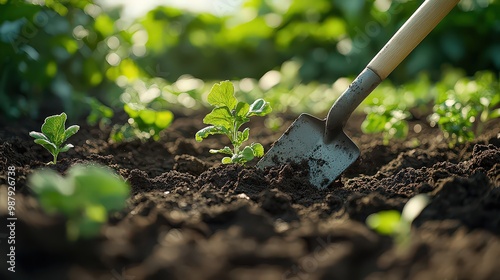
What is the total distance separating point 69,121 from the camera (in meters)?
3.61

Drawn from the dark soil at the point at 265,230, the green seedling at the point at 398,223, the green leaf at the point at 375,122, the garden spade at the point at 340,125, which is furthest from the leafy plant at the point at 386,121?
the green seedling at the point at 398,223

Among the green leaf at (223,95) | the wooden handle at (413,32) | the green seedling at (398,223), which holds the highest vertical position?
the green leaf at (223,95)

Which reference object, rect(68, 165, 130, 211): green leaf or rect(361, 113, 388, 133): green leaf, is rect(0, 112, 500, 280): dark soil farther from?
rect(361, 113, 388, 133): green leaf

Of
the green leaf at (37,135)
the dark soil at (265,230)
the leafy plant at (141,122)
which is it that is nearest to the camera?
the dark soil at (265,230)

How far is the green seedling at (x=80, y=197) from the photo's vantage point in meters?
1.22

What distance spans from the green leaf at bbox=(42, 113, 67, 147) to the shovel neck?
1.04 metres

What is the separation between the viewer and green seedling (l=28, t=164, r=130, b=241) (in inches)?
47.9

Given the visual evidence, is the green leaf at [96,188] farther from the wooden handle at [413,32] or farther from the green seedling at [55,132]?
the wooden handle at [413,32]

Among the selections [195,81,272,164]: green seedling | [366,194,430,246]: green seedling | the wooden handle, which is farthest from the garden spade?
[366,194,430,246]: green seedling

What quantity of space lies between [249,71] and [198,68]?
66 cm

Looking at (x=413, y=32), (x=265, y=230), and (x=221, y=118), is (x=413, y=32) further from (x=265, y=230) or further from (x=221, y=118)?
(x=265, y=230)

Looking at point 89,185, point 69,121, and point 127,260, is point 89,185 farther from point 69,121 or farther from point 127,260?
point 69,121

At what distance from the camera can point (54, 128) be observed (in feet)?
7.00

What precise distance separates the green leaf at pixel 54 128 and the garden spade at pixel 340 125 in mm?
773
